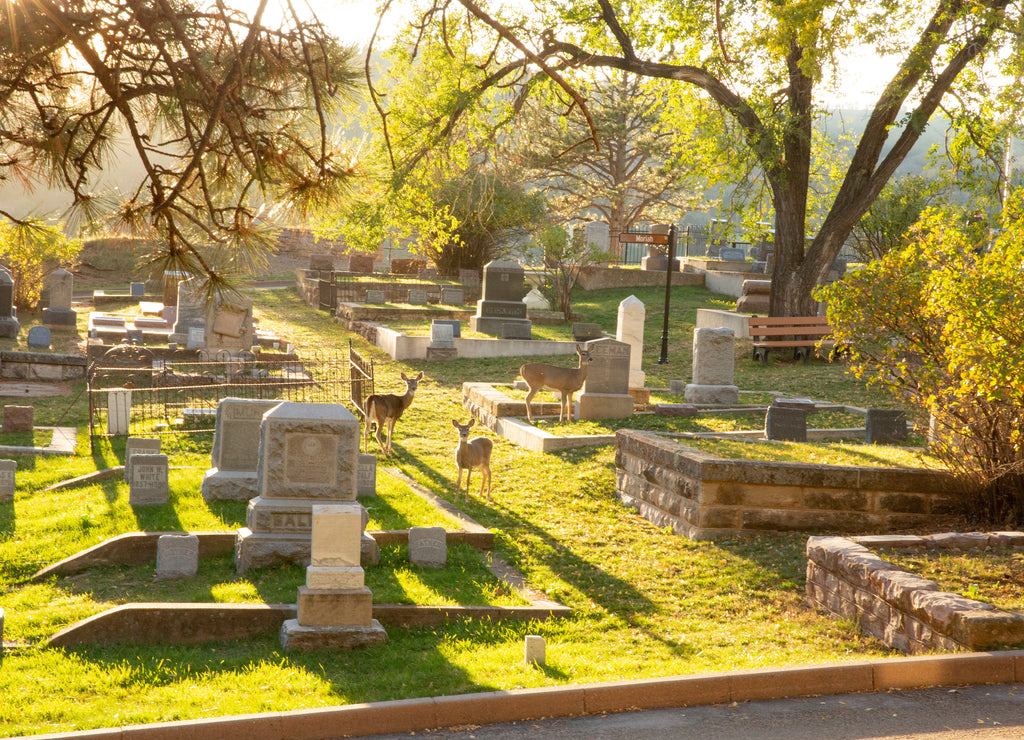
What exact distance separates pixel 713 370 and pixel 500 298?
9959mm

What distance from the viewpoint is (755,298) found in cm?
2920

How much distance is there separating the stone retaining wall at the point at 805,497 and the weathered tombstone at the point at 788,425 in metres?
4.14

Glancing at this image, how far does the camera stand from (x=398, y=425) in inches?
646

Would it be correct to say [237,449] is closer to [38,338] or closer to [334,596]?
[334,596]

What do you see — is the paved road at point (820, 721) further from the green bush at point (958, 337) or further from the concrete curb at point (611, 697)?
the green bush at point (958, 337)

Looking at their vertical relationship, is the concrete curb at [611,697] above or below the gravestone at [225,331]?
below

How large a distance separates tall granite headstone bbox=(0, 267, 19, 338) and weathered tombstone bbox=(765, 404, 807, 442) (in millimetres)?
19291

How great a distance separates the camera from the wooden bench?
2300 centimetres

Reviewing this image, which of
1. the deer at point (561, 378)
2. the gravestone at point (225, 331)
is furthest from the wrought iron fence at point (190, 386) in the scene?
the deer at point (561, 378)

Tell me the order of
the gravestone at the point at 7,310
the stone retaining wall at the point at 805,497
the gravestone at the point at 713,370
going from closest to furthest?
the stone retaining wall at the point at 805,497 → the gravestone at the point at 713,370 → the gravestone at the point at 7,310

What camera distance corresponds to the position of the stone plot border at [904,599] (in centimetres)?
632

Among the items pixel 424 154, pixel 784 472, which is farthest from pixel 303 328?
pixel 784 472

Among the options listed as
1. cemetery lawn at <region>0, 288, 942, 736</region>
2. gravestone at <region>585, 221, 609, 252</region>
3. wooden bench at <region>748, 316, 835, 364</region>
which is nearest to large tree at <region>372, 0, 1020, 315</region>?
wooden bench at <region>748, 316, 835, 364</region>

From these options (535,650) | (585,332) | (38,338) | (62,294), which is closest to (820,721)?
(535,650)
